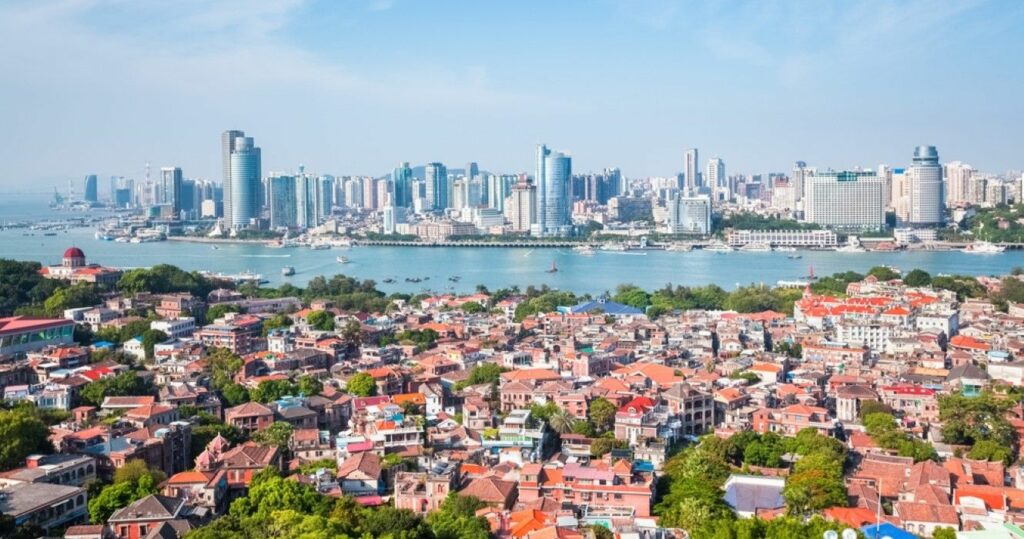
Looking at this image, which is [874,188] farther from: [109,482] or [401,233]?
→ [109,482]

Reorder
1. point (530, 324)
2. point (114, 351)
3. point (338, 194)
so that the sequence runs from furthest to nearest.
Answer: point (338, 194) < point (530, 324) < point (114, 351)

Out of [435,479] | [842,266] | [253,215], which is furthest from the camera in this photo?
[253,215]

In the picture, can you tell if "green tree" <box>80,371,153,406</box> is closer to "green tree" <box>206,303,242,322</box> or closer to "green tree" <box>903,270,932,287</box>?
"green tree" <box>206,303,242,322</box>

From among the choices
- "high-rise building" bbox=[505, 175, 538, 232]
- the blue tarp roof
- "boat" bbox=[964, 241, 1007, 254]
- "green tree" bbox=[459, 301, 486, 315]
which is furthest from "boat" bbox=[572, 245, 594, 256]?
the blue tarp roof

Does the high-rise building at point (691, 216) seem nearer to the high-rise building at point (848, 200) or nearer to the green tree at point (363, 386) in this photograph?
the high-rise building at point (848, 200)

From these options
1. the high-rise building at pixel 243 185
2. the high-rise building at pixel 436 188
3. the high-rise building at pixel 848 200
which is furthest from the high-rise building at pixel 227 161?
the high-rise building at pixel 848 200

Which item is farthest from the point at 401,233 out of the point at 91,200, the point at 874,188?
the point at 91,200
